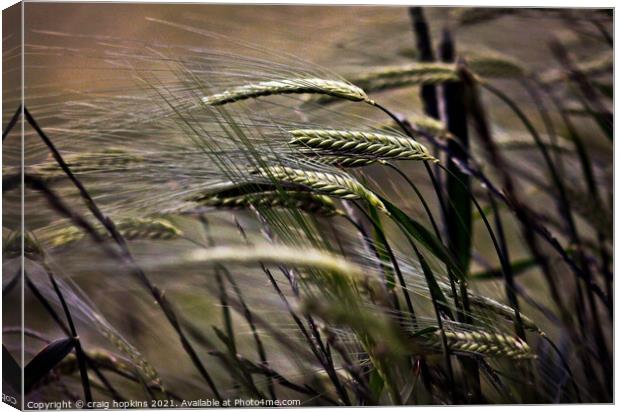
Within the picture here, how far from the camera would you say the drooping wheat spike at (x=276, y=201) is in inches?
103

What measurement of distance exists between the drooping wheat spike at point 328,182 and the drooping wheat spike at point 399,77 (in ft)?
1.68

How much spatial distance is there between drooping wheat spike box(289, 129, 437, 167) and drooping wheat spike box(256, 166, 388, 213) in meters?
0.06

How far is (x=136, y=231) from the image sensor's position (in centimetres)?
287

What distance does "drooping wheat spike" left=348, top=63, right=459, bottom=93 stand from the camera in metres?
3.01

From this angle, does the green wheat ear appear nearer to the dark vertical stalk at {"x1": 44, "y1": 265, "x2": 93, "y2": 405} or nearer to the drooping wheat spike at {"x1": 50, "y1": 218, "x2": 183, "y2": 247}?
the drooping wheat spike at {"x1": 50, "y1": 218, "x2": 183, "y2": 247}

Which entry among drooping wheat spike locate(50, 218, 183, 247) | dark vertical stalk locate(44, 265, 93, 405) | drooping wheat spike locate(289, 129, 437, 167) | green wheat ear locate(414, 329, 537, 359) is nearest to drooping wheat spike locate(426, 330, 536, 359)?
green wheat ear locate(414, 329, 537, 359)

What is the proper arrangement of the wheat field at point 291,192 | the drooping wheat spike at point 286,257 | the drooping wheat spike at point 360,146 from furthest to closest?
1. the wheat field at point 291,192
2. the drooping wheat spike at point 360,146
3. the drooping wheat spike at point 286,257

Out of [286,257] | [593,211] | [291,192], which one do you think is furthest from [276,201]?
[593,211]

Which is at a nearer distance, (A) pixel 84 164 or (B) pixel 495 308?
(B) pixel 495 308

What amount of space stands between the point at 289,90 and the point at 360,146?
276mm

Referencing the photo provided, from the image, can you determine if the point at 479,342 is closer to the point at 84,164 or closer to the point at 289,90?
the point at 289,90

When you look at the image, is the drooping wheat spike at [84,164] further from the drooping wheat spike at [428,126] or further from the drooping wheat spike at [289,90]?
the drooping wheat spike at [428,126]

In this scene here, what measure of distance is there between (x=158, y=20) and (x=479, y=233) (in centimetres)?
118

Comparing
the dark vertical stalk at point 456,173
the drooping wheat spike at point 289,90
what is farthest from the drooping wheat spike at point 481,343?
the drooping wheat spike at point 289,90
